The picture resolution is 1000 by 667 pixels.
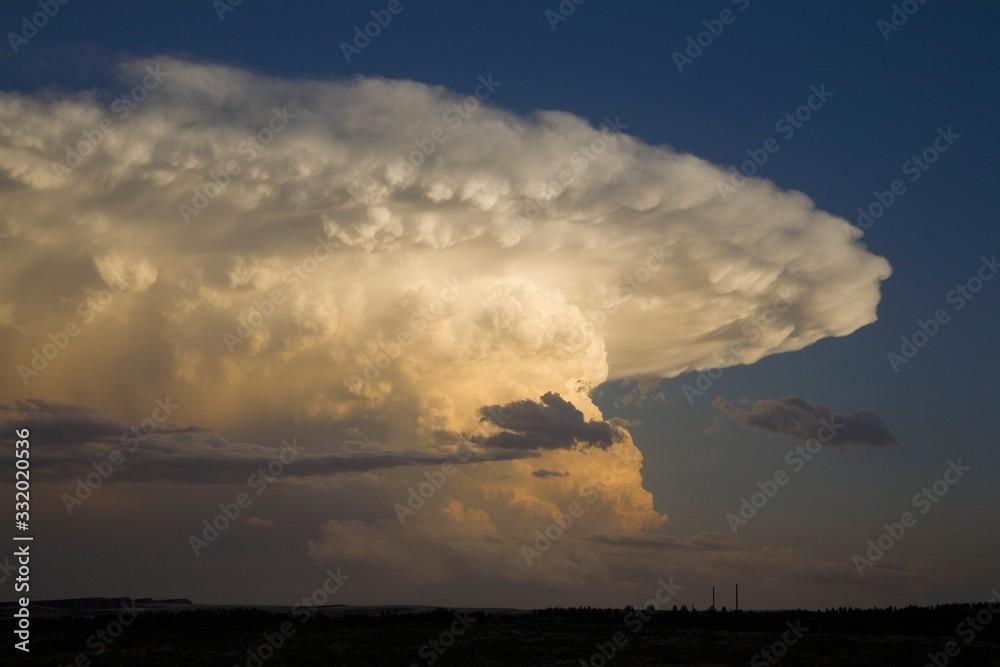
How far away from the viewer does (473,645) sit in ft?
210

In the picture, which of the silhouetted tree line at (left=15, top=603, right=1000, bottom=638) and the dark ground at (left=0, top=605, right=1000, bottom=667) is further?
the silhouetted tree line at (left=15, top=603, right=1000, bottom=638)

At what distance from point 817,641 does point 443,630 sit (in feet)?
99.6

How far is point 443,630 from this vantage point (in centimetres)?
7169

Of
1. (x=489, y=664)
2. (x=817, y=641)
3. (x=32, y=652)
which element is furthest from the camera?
(x=32, y=652)

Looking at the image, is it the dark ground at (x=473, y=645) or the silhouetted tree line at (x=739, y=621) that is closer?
the dark ground at (x=473, y=645)

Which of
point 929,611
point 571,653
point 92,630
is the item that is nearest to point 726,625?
point 929,611

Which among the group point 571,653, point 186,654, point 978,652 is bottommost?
point 978,652

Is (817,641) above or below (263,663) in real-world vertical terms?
below

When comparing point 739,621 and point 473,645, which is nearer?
point 473,645

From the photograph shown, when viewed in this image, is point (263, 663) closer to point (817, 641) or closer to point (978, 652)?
point (817, 641)

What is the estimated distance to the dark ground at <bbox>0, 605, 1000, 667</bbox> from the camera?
57656mm

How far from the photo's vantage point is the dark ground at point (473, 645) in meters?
57.7

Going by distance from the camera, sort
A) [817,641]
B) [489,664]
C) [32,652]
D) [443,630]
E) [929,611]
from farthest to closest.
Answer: [929,611] → [443,630] → [32,652] → [817,641] → [489,664]

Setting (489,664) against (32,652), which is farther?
(32,652)
